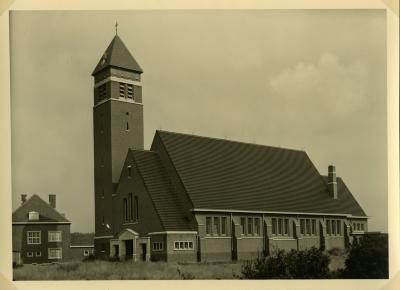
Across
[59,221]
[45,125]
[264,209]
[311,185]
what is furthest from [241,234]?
[45,125]

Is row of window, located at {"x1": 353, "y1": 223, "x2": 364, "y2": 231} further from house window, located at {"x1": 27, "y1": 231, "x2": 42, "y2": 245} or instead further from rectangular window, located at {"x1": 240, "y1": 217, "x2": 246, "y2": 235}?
house window, located at {"x1": 27, "y1": 231, "x2": 42, "y2": 245}

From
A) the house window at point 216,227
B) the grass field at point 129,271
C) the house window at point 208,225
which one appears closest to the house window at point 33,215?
the grass field at point 129,271

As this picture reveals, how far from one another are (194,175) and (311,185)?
3200 millimetres

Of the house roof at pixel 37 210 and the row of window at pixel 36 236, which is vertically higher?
the house roof at pixel 37 210

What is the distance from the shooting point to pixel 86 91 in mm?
14742

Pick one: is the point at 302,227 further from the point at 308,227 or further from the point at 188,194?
the point at 188,194

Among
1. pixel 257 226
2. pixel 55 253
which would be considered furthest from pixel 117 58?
pixel 257 226

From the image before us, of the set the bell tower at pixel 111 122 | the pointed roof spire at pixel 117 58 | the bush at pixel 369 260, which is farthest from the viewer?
the bell tower at pixel 111 122

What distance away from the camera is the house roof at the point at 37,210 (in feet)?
46.6

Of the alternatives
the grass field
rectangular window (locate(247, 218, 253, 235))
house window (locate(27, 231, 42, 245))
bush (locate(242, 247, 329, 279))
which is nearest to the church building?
rectangular window (locate(247, 218, 253, 235))

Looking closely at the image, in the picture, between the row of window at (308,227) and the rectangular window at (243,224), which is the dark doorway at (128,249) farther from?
the row of window at (308,227)

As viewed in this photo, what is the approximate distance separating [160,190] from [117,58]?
3.35 metres

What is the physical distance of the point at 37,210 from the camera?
14.2 m

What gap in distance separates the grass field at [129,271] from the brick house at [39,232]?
0.23 meters
